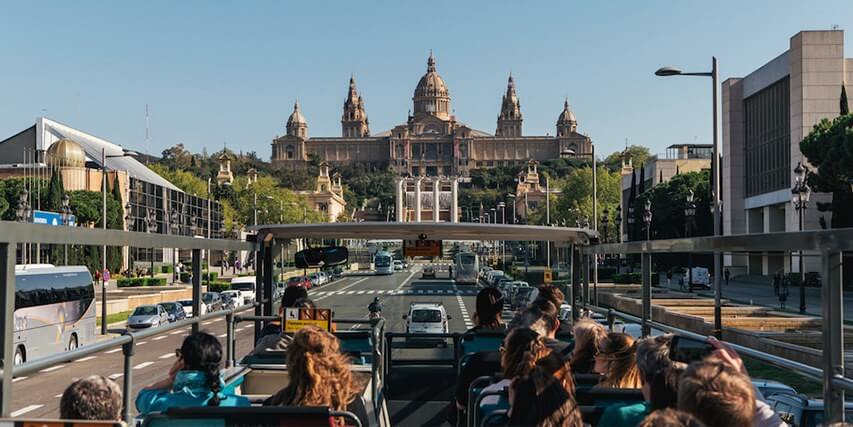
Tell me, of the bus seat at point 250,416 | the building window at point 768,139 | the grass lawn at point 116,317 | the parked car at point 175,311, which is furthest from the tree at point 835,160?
the bus seat at point 250,416

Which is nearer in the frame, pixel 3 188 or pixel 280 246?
pixel 280 246

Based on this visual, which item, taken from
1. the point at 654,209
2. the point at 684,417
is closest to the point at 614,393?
the point at 684,417

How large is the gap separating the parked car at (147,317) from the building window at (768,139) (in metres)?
45.5

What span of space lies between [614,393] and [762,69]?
2759 inches

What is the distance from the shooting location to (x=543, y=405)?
4.71 metres

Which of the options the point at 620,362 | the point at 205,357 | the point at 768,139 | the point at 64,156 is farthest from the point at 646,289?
the point at 64,156

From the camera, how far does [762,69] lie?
7050 centimetres

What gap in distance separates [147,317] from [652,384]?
3564 cm

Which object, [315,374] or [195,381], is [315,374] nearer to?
[315,374]

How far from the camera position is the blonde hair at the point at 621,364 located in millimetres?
5871

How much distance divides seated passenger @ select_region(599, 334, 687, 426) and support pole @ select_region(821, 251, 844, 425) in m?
0.81

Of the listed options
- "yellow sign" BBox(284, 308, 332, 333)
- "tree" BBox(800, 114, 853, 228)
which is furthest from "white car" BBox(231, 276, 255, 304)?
"yellow sign" BBox(284, 308, 332, 333)

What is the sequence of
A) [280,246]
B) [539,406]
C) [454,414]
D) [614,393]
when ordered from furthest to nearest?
[280,246] → [454,414] → [614,393] → [539,406]

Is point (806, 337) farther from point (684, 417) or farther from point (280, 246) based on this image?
point (684, 417)
